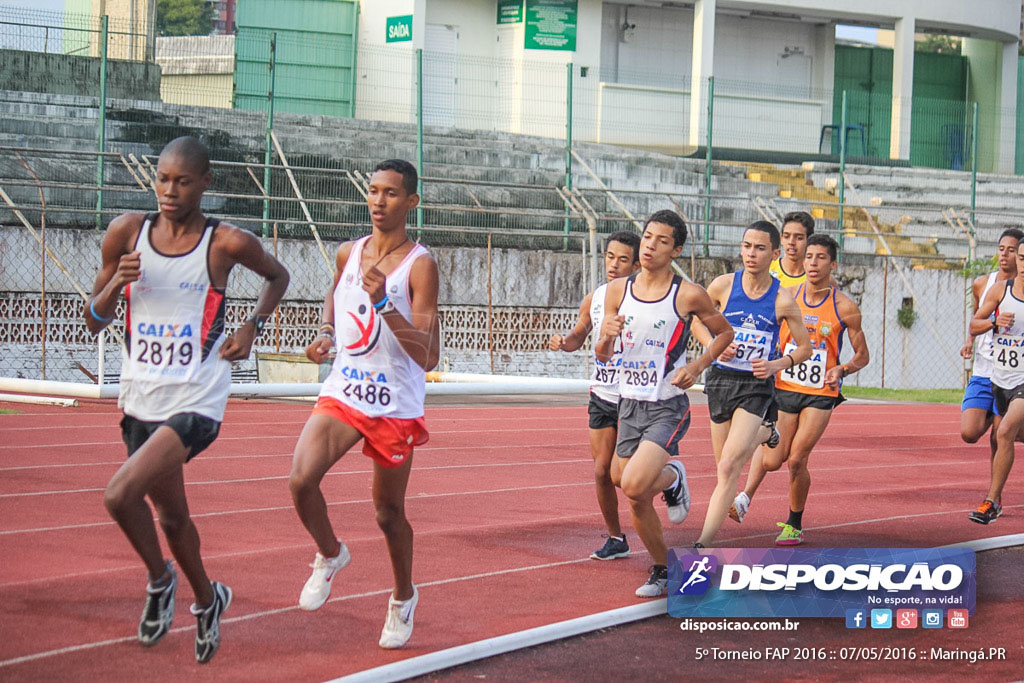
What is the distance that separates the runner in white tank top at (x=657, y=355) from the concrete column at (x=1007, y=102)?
28.3 m

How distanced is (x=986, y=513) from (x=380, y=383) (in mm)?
5723

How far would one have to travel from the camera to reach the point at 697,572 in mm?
6844

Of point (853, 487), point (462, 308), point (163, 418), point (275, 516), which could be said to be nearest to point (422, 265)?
point (163, 418)

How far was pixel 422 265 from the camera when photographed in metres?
5.71

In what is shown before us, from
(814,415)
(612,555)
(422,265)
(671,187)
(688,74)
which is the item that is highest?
(688,74)

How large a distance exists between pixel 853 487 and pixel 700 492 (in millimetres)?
1545

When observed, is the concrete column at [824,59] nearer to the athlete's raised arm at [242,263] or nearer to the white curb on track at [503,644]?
the white curb on track at [503,644]

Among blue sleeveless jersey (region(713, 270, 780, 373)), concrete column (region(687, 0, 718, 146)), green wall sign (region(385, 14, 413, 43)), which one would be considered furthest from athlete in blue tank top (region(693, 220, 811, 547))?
concrete column (region(687, 0, 718, 146))

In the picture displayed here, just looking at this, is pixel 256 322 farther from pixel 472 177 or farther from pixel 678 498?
pixel 472 177

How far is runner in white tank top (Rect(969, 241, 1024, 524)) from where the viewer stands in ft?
32.1

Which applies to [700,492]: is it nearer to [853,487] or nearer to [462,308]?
[853,487]

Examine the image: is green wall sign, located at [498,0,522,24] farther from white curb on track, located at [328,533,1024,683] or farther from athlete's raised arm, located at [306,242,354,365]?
athlete's raised arm, located at [306,242,354,365]

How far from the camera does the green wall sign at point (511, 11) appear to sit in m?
29.8

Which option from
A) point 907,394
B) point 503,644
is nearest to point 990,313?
point 503,644
